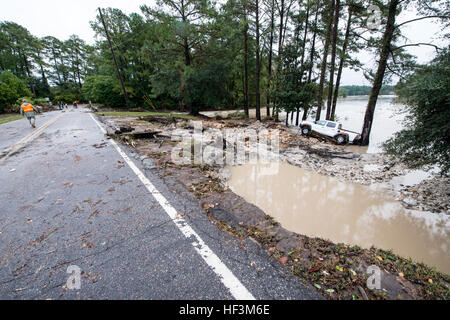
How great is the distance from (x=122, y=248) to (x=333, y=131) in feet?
44.0

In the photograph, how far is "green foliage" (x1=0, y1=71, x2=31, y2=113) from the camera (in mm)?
→ 23906

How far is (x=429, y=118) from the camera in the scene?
450cm

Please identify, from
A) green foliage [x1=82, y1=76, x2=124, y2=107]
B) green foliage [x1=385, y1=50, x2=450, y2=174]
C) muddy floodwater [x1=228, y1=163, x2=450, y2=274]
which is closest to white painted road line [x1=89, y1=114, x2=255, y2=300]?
muddy floodwater [x1=228, y1=163, x2=450, y2=274]

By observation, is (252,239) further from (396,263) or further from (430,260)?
(430,260)

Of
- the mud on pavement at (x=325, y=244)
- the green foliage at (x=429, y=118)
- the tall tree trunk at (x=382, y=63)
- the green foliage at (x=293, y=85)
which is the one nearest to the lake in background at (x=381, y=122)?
the green foliage at (x=429, y=118)

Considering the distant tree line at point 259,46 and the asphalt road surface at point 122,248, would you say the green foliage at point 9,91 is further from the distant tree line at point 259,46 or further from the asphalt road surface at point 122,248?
the asphalt road surface at point 122,248

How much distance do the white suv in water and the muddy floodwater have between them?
7.29 metres

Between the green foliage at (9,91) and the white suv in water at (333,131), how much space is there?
120 feet

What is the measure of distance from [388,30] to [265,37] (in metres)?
11.8

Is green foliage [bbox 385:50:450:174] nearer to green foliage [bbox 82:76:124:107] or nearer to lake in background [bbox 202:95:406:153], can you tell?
lake in background [bbox 202:95:406:153]

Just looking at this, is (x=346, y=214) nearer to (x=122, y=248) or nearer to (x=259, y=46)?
(x=122, y=248)

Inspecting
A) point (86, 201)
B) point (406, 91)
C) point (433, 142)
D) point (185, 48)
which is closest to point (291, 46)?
point (185, 48)

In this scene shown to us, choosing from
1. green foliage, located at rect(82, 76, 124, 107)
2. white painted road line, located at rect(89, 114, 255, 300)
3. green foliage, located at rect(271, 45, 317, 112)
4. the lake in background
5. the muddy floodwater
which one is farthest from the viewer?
green foliage, located at rect(82, 76, 124, 107)

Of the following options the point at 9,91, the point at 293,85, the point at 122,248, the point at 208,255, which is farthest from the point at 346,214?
the point at 9,91
